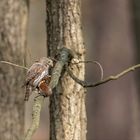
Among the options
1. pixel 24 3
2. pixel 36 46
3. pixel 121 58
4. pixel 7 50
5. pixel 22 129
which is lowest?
pixel 22 129

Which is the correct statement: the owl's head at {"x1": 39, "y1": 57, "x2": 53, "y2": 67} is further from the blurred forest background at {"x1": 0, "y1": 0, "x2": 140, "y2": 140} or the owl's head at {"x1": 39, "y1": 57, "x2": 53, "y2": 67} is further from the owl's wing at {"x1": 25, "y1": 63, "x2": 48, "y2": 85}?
the blurred forest background at {"x1": 0, "y1": 0, "x2": 140, "y2": 140}

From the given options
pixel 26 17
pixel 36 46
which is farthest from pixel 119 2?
pixel 36 46

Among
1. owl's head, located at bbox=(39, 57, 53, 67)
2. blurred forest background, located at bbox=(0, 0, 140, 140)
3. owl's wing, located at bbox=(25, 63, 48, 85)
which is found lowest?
owl's wing, located at bbox=(25, 63, 48, 85)

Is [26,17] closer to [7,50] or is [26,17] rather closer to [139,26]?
[7,50]

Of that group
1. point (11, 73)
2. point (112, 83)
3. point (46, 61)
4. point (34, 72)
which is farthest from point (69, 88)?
point (112, 83)

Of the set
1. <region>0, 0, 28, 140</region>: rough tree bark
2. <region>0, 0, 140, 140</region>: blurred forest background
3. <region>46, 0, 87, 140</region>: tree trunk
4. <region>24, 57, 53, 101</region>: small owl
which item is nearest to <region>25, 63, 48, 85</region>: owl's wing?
<region>24, 57, 53, 101</region>: small owl

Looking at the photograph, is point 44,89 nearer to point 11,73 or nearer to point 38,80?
point 38,80
